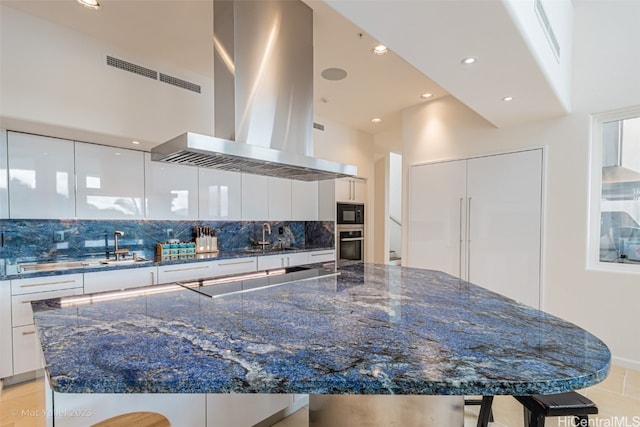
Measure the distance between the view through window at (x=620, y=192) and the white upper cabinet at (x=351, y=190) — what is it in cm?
307

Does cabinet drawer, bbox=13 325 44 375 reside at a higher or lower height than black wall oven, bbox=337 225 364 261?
lower

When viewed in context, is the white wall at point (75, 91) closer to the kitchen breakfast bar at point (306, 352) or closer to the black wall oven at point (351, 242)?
the kitchen breakfast bar at point (306, 352)

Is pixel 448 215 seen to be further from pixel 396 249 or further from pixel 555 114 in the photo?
pixel 396 249

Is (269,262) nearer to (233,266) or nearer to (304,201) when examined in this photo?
(233,266)

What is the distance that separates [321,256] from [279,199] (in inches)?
41.3

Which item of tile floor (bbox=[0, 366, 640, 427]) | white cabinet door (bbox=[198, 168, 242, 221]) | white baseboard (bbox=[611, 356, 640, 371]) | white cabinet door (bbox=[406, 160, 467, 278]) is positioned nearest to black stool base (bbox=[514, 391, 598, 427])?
tile floor (bbox=[0, 366, 640, 427])

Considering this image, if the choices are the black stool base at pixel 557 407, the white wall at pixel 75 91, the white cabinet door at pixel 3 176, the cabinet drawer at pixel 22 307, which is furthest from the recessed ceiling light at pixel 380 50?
the cabinet drawer at pixel 22 307

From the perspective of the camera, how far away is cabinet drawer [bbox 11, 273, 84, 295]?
89.0 inches

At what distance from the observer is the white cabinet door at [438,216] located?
12.0 ft

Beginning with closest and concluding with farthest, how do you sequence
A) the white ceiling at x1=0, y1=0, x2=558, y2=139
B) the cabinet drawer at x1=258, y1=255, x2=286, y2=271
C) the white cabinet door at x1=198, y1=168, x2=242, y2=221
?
the white ceiling at x1=0, y1=0, x2=558, y2=139
the white cabinet door at x1=198, y1=168, x2=242, y2=221
the cabinet drawer at x1=258, y1=255, x2=286, y2=271

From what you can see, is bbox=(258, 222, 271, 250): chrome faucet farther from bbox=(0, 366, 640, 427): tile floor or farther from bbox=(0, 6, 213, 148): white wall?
bbox=(0, 366, 640, 427): tile floor

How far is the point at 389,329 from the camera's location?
111cm

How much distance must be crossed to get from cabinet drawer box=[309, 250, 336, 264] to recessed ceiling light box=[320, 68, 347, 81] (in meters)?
2.30

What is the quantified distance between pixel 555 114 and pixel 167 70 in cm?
386
